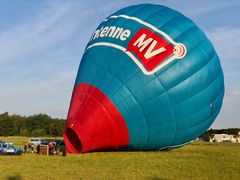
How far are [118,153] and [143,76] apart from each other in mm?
3545

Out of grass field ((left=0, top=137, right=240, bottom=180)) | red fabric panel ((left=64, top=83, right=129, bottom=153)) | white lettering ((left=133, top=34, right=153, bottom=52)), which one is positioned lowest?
grass field ((left=0, top=137, right=240, bottom=180))

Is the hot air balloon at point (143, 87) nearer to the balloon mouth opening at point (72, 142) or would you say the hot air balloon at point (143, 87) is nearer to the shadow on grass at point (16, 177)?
the balloon mouth opening at point (72, 142)

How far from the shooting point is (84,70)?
1633 centimetres

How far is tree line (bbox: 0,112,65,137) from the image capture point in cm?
8450

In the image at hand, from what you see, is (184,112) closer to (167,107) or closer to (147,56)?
(167,107)

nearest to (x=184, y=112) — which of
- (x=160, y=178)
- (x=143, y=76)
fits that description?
(x=143, y=76)

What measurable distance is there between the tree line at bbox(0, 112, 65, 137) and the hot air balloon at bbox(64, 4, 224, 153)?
231 feet

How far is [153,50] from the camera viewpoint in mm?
15062

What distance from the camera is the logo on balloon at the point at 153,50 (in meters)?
14.9

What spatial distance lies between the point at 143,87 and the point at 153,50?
4.96 ft

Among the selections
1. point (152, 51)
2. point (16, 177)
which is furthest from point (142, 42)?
point (16, 177)

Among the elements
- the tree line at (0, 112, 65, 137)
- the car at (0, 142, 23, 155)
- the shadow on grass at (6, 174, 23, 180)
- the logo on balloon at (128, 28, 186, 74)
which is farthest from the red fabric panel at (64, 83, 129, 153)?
the tree line at (0, 112, 65, 137)

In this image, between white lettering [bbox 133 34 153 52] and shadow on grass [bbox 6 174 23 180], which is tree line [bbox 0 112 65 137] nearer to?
white lettering [bbox 133 34 153 52]

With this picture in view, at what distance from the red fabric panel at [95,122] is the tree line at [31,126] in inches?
2768
